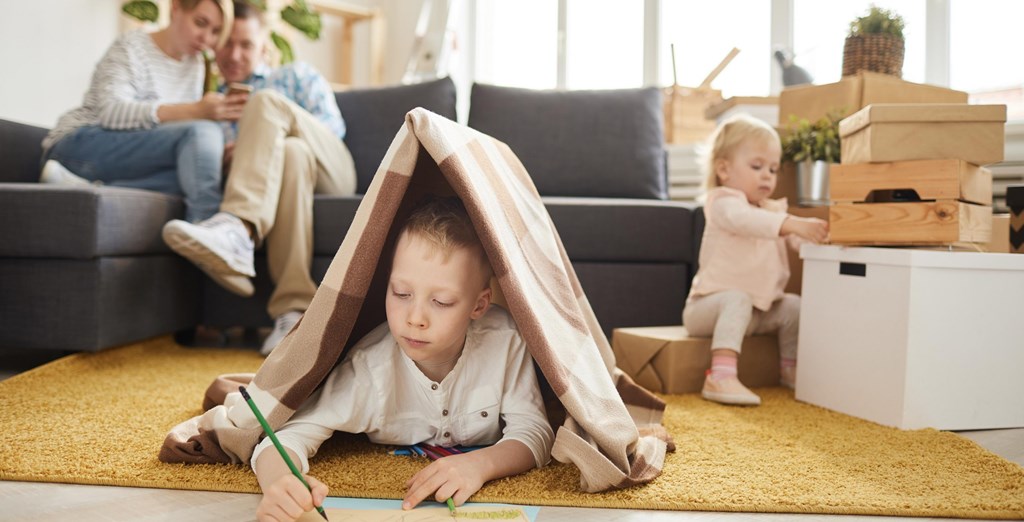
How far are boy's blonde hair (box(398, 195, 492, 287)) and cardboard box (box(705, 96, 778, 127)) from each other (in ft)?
6.18

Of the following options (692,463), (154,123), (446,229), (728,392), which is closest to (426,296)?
(446,229)

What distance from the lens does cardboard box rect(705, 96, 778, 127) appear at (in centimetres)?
277

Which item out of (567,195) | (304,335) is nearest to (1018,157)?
(567,195)

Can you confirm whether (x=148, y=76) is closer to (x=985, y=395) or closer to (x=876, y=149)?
(x=876, y=149)

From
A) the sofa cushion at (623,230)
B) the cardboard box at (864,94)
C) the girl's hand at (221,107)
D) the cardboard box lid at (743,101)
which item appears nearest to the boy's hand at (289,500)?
the sofa cushion at (623,230)

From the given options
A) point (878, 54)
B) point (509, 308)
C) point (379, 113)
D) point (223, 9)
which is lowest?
point (509, 308)

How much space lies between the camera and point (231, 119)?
229 cm

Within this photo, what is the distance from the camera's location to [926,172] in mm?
1471

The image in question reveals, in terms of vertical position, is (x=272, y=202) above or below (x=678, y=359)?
above

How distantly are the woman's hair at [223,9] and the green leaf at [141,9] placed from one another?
1045 mm

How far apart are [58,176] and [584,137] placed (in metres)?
1.55

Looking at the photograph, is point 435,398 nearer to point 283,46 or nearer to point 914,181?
point 914,181

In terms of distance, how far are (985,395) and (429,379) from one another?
3.30 ft

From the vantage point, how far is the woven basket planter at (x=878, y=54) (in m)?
2.34
